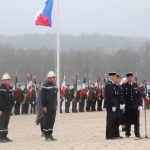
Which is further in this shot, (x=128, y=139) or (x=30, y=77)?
(x=30, y=77)

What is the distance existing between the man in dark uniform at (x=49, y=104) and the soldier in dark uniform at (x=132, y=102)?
218 centimetres

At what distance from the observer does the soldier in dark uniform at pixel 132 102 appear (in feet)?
48.9

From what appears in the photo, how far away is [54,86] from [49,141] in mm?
1543

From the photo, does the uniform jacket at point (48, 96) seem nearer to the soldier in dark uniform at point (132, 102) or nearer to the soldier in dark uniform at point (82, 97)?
the soldier in dark uniform at point (132, 102)

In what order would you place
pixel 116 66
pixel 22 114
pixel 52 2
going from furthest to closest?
pixel 116 66, pixel 22 114, pixel 52 2

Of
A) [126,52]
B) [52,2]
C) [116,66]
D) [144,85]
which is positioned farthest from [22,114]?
[126,52]

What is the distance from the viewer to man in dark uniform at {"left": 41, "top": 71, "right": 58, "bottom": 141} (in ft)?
46.6

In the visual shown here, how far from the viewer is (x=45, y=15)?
15555 mm

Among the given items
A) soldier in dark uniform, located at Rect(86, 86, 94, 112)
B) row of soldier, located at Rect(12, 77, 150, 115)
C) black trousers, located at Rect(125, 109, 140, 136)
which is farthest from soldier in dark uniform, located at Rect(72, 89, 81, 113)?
black trousers, located at Rect(125, 109, 140, 136)

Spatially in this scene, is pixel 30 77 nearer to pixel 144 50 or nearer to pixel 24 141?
pixel 24 141

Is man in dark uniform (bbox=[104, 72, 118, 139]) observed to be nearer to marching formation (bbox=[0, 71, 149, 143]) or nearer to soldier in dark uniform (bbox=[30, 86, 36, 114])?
marching formation (bbox=[0, 71, 149, 143])

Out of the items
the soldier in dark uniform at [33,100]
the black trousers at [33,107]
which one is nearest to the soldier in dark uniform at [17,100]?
the soldier in dark uniform at [33,100]

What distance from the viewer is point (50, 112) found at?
14.2 metres

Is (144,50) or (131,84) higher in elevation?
(144,50)
